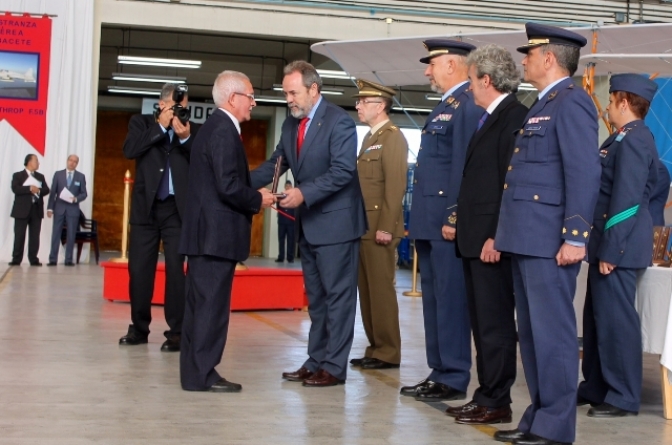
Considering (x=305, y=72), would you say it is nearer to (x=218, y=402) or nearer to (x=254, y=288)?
(x=218, y=402)

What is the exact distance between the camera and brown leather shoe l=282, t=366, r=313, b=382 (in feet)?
15.8

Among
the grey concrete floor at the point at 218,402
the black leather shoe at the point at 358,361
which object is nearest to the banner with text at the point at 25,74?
the grey concrete floor at the point at 218,402

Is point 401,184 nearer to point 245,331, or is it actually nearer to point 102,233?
point 245,331

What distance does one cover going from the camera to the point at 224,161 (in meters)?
4.34

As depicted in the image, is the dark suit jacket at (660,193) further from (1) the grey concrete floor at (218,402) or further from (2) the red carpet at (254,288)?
(2) the red carpet at (254,288)

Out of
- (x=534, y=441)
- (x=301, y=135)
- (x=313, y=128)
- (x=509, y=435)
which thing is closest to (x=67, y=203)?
(x=301, y=135)

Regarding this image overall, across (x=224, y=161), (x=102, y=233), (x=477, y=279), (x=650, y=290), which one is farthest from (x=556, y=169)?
(x=102, y=233)

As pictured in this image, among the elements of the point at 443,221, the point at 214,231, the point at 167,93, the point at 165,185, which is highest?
the point at 167,93

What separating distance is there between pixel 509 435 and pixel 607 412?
0.85 m

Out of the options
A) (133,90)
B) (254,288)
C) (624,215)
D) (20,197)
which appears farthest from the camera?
(133,90)

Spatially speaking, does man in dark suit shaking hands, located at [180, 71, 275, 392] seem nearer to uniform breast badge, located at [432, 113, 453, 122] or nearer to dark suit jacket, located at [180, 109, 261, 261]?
dark suit jacket, located at [180, 109, 261, 261]

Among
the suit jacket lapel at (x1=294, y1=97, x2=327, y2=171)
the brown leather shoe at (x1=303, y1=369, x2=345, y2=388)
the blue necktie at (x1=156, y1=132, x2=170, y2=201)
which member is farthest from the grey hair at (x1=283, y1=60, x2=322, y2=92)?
the brown leather shoe at (x1=303, y1=369, x2=345, y2=388)

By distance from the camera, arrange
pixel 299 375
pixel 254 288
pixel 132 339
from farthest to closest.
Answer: pixel 254 288 < pixel 132 339 < pixel 299 375

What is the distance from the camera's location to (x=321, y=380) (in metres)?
4.65
